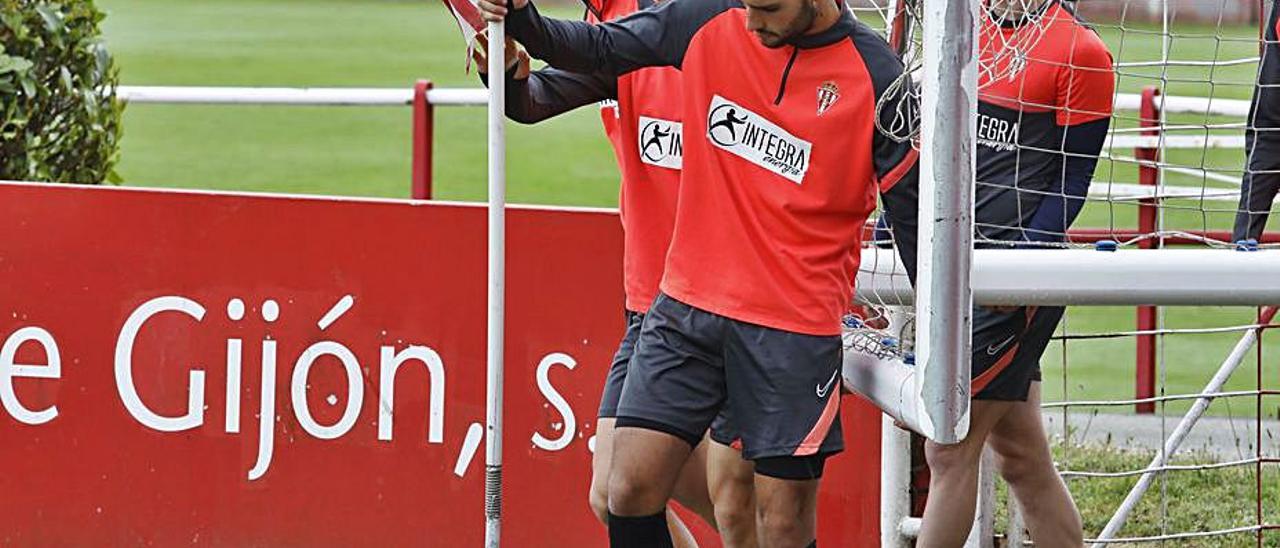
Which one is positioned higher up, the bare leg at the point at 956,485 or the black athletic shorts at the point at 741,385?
the black athletic shorts at the point at 741,385

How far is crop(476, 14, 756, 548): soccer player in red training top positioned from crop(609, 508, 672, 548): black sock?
21cm

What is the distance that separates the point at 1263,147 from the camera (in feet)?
17.1

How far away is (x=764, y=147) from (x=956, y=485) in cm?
122

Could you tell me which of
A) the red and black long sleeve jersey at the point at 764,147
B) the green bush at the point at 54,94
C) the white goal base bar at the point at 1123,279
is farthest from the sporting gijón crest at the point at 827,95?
the green bush at the point at 54,94

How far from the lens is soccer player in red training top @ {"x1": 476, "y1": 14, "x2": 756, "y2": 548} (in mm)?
4691

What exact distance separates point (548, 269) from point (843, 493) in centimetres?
112

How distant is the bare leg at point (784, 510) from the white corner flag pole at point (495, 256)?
0.62 metres

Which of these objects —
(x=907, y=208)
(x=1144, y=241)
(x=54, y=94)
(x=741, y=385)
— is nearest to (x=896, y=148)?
(x=907, y=208)

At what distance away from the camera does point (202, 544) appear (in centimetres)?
603

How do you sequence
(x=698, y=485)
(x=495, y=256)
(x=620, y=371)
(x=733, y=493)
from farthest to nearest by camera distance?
(x=698, y=485) → (x=620, y=371) → (x=733, y=493) → (x=495, y=256)

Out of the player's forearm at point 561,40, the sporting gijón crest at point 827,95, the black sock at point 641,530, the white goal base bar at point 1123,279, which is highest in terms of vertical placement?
the player's forearm at point 561,40

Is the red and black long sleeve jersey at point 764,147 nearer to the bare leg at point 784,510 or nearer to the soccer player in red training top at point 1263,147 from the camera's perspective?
the bare leg at point 784,510

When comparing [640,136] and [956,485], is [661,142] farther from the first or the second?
[956,485]

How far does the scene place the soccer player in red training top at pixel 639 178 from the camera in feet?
15.4
